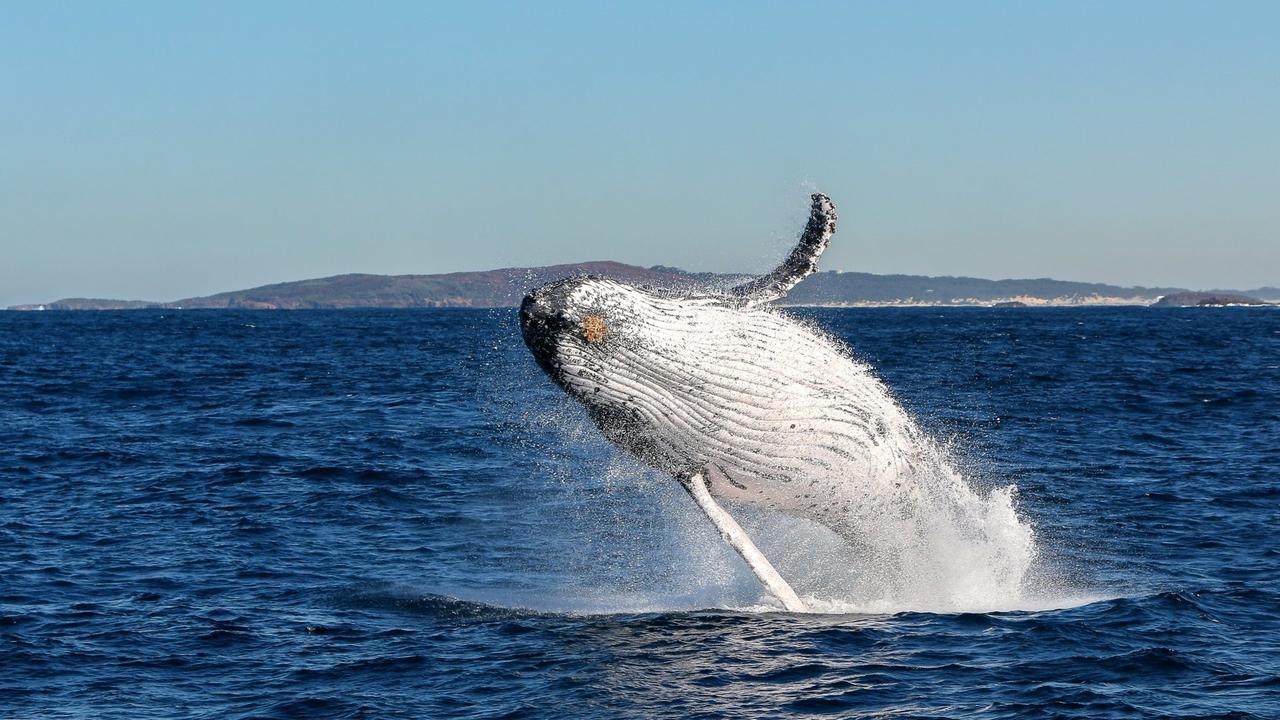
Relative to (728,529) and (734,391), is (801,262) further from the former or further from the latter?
(728,529)

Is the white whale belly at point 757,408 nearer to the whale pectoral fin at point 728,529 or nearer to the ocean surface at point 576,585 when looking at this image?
the whale pectoral fin at point 728,529

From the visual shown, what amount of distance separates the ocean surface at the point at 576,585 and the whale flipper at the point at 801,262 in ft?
6.76

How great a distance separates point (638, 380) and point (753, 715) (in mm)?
2935

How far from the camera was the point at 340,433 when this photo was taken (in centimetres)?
3247

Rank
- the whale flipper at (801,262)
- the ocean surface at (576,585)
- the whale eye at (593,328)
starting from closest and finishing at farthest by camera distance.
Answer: the whale eye at (593,328)
the ocean surface at (576,585)
the whale flipper at (801,262)

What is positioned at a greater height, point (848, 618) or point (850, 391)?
point (850, 391)

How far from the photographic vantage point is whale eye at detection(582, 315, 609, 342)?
11.1 meters

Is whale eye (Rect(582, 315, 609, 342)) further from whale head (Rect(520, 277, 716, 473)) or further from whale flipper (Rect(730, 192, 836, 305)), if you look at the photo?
whale flipper (Rect(730, 192, 836, 305))

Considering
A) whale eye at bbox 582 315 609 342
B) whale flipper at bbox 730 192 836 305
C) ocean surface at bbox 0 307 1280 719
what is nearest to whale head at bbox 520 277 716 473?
whale eye at bbox 582 315 609 342

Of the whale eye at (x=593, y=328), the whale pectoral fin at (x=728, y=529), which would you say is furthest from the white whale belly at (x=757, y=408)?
the whale eye at (x=593, y=328)

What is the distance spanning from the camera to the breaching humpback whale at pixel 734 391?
11250mm

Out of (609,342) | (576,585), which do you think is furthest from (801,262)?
(576,585)

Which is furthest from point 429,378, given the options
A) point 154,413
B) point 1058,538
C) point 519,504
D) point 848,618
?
point 848,618

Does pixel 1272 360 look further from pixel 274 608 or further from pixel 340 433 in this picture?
pixel 274 608
